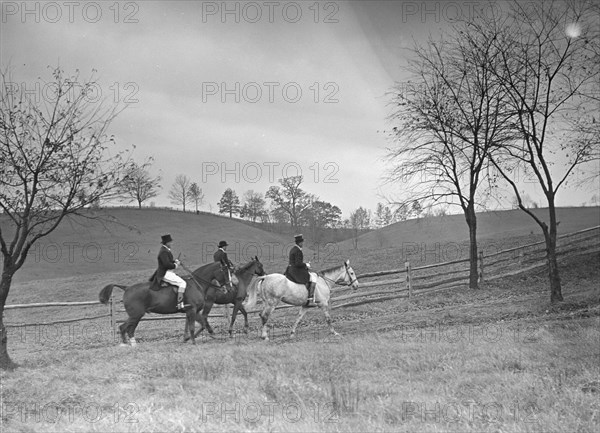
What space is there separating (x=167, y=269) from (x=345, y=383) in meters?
6.96

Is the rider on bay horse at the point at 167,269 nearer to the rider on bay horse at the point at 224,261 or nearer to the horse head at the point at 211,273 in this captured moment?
the horse head at the point at 211,273

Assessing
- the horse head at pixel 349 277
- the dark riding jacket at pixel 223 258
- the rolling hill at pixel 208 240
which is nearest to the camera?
the dark riding jacket at pixel 223 258

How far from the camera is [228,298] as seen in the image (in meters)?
16.1

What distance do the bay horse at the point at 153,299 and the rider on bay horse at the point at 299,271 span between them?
2122 millimetres

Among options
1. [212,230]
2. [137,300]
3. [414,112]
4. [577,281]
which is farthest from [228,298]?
[212,230]

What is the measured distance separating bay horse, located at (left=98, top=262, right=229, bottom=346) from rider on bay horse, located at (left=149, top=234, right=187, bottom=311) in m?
0.15

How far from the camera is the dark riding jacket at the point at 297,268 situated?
15164mm

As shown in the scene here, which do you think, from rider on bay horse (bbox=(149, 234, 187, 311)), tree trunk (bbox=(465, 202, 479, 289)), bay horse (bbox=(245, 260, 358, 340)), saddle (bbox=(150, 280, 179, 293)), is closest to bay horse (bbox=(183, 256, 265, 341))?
bay horse (bbox=(245, 260, 358, 340))

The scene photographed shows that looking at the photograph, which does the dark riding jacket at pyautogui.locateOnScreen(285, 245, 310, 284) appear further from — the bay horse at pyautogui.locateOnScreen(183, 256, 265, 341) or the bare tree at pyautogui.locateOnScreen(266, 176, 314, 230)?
the bare tree at pyautogui.locateOnScreen(266, 176, 314, 230)

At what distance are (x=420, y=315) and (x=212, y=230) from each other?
4987 centimetres

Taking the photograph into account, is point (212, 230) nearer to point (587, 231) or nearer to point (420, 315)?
point (587, 231)

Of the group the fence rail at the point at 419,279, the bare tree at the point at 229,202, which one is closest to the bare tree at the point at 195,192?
the bare tree at the point at 229,202

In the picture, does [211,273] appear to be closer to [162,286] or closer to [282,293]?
[162,286]

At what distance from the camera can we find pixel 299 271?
15312mm
